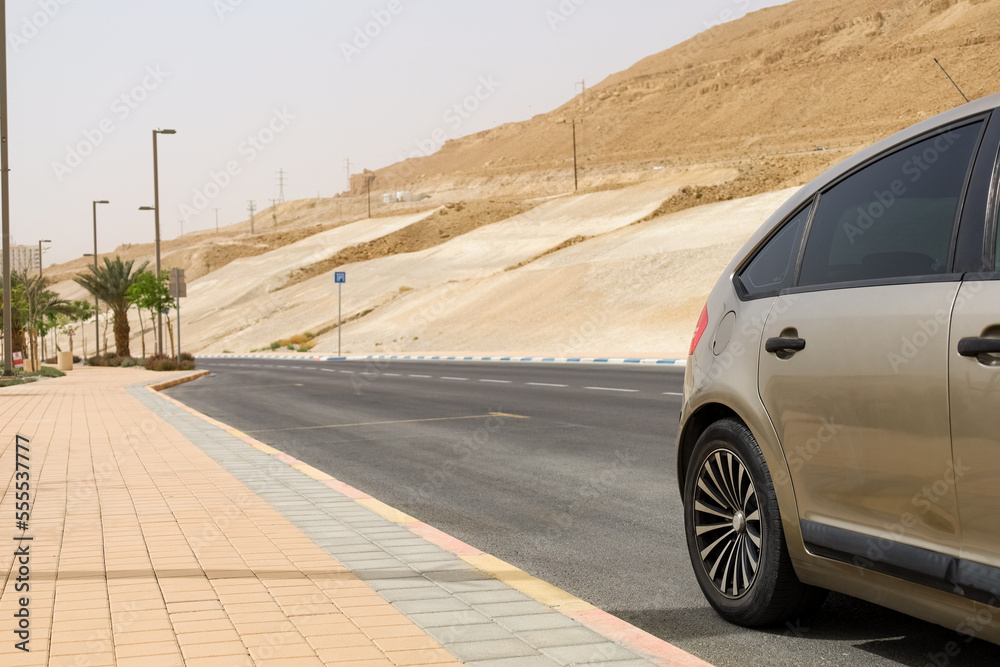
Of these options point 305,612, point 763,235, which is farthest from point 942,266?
point 305,612

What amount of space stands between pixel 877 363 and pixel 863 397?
0.47 ft

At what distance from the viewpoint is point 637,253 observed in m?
56.5

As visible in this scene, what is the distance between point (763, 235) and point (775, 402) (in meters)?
0.95

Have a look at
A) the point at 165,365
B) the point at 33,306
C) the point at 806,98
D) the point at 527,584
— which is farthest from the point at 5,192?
the point at 806,98

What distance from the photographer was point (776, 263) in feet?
15.6

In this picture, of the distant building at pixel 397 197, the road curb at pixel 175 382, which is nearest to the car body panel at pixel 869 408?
the road curb at pixel 175 382

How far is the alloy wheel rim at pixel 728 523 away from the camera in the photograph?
4.52 metres

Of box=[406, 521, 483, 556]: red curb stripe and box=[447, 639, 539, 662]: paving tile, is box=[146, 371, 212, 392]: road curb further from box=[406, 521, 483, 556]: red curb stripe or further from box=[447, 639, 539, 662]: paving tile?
box=[447, 639, 539, 662]: paving tile

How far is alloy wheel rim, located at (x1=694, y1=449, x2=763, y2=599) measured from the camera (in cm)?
452

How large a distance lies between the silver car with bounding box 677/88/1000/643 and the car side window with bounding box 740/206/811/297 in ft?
0.04

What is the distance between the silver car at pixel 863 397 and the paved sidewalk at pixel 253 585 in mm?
717

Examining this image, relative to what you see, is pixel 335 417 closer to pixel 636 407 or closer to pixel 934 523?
pixel 636 407

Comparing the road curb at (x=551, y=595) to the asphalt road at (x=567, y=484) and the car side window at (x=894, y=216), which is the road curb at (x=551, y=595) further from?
the car side window at (x=894, y=216)

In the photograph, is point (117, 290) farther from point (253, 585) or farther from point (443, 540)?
point (253, 585)
